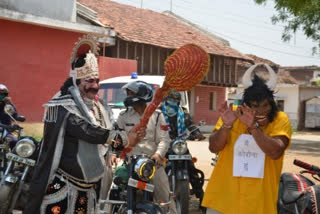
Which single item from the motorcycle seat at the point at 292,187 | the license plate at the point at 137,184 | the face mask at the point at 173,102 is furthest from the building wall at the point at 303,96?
the motorcycle seat at the point at 292,187

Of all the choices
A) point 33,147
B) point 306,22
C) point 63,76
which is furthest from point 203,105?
point 33,147

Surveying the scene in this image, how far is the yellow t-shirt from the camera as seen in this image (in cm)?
350

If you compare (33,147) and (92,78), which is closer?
(92,78)

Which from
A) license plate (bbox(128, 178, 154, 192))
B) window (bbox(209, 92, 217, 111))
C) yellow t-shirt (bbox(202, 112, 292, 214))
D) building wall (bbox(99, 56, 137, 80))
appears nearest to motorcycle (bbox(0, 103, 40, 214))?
license plate (bbox(128, 178, 154, 192))

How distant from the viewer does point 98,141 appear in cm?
386

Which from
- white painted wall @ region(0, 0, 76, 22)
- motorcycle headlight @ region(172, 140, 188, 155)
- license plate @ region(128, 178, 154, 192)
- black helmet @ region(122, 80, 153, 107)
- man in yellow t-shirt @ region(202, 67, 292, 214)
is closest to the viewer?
man in yellow t-shirt @ region(202, 67, 292, 214)

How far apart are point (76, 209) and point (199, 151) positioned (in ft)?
43.6

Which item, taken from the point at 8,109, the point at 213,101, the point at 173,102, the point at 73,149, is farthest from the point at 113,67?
the point at 73,149

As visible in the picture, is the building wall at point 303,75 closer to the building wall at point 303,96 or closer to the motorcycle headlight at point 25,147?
the building wall at point 303,96

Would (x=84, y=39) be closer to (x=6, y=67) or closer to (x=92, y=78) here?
(x=92, y=78)

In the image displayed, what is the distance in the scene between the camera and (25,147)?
548 cm

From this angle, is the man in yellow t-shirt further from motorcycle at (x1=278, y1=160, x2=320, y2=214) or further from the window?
the window

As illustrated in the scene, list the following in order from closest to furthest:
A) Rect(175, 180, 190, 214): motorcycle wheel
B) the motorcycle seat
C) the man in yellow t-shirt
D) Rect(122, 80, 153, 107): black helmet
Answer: the man in yellow t-shirt
the motorcycle seat
Rect(122, 80, 153, 107): black helmet
Rect(175, 180, 190, 214): motorcycle wheel

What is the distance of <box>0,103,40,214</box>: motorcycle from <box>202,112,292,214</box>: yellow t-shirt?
2428mm
